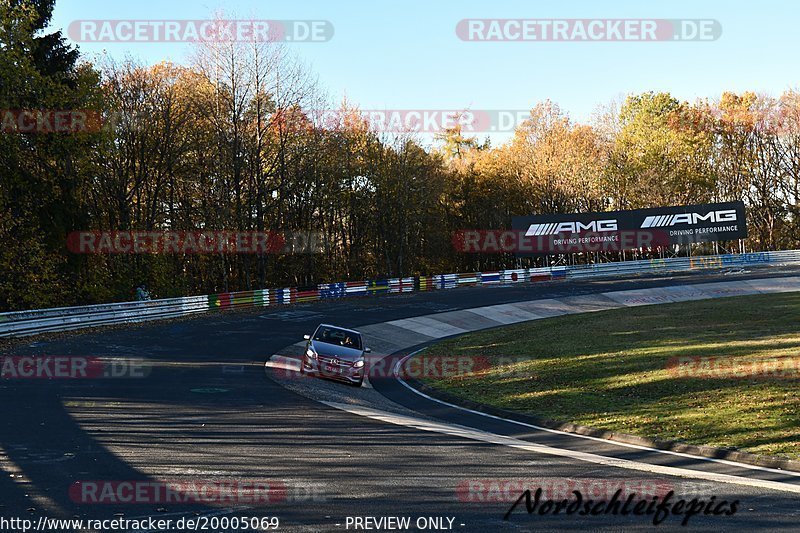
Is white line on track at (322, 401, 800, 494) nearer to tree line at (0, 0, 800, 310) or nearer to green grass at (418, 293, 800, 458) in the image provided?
green grass at (418, 293, 800, 458)

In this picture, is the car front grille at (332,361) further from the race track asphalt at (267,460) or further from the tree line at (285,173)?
the tree line at (285,173)

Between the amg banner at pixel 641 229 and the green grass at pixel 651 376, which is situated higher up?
the amg banner at pixel 641 229

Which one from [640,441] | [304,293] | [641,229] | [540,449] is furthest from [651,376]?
[641,229]

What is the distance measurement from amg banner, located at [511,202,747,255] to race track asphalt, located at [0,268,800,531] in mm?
37106

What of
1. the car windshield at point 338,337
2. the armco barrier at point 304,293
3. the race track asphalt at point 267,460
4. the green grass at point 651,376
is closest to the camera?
the race track asphalt at point 267,460

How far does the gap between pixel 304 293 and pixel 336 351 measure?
78.2 feet

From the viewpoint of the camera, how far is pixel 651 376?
20.2 metres

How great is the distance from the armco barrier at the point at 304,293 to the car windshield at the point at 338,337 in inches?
583

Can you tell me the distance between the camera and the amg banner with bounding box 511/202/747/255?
55062mm

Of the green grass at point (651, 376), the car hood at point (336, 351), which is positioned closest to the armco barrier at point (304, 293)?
the green grass at point (651, 376)

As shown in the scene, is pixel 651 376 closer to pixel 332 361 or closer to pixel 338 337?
pixel 332 361

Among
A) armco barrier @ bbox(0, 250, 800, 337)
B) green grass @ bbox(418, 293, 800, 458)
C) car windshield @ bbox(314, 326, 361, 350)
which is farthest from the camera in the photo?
armco barrier @ bbox(0, 250, 800, 337)

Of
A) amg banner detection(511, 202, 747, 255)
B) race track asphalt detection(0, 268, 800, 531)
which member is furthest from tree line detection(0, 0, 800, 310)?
race track asphalt detection(0, 268, 800, 531)

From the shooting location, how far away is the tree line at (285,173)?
123ft
